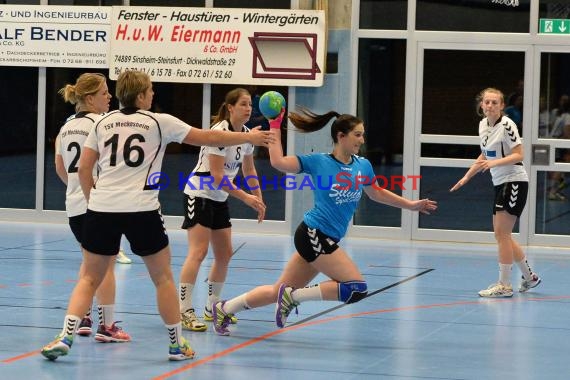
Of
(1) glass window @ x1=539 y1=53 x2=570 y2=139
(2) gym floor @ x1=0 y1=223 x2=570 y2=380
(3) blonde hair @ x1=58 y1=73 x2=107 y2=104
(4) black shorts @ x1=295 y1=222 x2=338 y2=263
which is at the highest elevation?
(1) glass window @ x1=539 y1=53 x2=570 y2=139

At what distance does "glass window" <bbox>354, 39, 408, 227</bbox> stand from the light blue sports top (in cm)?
748

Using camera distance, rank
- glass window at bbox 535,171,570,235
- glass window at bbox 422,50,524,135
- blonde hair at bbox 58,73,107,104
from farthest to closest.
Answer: glass window at bbox 422,50,524,135 < glass window at bbox 535,171,570,235 < blonde hair at bbox 58,73,107,104

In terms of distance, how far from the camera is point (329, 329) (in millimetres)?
8406

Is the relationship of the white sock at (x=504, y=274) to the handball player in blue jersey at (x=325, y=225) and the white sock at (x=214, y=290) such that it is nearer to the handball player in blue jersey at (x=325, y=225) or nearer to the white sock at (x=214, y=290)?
the handball player in blue jersey at (x=325, y=225)

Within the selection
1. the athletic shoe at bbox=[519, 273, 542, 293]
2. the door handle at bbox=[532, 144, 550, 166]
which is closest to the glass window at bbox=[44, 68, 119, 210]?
the door handle at bbox=[532, 144, 550, 166]

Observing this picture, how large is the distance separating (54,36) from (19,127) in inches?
62.1

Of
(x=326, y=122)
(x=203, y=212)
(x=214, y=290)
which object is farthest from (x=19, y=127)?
(x=326, y=122)

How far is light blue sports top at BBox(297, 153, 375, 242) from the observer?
25.0ft

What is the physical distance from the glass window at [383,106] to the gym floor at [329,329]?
2425 mm

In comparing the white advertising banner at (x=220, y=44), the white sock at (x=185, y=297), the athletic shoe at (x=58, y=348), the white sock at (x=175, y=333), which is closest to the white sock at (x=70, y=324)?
the athletic shoe at (x=58, y=348)

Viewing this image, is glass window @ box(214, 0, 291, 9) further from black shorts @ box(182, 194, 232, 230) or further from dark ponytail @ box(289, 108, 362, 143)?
dark ponytail @ box(289, 108, 362, 143)

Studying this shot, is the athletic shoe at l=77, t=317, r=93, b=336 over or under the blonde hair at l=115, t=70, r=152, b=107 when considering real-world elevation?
under

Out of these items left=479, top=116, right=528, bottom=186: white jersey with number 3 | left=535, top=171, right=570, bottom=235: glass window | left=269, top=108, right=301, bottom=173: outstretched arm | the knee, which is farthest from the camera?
left=535, top=171, right=570, bottom=235: glass window

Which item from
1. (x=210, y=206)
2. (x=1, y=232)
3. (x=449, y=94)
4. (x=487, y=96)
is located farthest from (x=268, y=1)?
(x=210, y=206)
